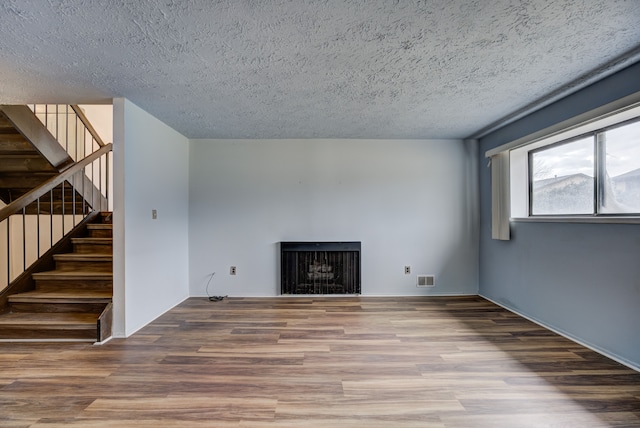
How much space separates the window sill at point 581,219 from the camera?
6.66ft

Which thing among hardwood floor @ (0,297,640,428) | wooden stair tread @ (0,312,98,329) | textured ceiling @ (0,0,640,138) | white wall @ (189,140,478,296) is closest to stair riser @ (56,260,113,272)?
wooden stair tread @ (0,312,98,329)

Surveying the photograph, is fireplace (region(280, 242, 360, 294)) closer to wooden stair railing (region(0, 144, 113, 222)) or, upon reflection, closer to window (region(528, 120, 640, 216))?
window (region(528, 120, 640, 216))

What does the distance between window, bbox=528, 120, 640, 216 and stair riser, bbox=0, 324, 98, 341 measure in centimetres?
438

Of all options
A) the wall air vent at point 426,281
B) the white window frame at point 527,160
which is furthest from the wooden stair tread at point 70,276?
the white window frame at point 527,160

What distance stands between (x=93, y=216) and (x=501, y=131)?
5270 millimetres

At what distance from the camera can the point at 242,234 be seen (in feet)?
13.0

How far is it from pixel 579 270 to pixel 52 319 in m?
4.62

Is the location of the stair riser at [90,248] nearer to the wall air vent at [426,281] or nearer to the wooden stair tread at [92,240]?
the wooden stair tread at [92,240]

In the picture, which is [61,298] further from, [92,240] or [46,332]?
[92,240]

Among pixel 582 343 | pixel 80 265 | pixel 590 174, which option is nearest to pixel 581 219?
pixel 590 174

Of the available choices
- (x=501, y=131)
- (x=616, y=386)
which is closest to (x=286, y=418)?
(x=616, y=386)

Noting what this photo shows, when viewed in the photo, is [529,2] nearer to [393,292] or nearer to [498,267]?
[498,267]

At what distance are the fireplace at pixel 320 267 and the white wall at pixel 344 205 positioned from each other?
0.11 m

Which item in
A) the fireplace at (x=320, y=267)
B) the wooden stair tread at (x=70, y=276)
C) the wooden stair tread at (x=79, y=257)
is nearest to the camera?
the wooden stair tread at (x=70, y=276)
